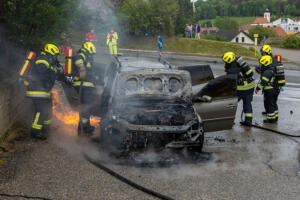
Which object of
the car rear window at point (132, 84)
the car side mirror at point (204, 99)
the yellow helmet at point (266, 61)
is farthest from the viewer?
the yellow helmet at point (266, 61)

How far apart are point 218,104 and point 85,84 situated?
2902mm

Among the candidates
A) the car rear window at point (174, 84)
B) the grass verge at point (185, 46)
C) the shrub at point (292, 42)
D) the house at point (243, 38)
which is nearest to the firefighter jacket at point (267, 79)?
the car rear window at point (174, 84)

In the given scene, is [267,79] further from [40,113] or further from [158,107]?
[40,113]

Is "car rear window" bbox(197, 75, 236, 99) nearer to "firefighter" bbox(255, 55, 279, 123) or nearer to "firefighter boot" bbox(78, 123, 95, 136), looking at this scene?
"firefighter" bbox(255, 55, 279, 123)

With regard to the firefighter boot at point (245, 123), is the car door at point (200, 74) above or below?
above

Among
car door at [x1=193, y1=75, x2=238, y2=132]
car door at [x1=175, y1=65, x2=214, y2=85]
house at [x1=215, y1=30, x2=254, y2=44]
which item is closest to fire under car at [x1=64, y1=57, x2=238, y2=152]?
car door at [x1=193, y1=75, x2=238, y2=132]

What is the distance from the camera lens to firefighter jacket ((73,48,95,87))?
749 cm

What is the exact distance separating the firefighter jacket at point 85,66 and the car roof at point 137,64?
72 centimetres

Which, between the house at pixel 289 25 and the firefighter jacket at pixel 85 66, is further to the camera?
the house at pixel 289 25

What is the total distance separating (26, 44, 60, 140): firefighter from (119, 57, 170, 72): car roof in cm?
153

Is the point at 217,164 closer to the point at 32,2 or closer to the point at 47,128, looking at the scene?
the point at 47,128

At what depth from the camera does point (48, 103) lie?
7.28 meters

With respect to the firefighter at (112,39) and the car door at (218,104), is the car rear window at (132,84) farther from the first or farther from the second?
the firefighter at (112,39)

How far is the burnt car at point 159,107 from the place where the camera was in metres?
5.96
